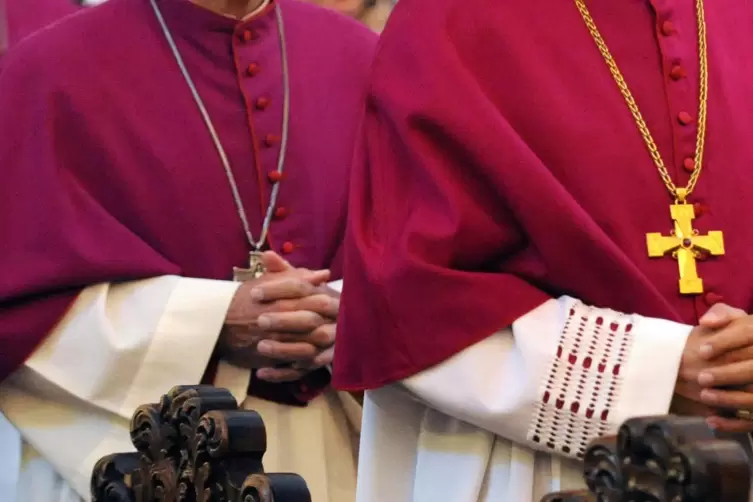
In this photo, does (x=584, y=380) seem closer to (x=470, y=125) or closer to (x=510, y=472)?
(x=510, y=472)

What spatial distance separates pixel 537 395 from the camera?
1.87 metres

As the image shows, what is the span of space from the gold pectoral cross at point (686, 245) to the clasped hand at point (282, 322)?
770mm

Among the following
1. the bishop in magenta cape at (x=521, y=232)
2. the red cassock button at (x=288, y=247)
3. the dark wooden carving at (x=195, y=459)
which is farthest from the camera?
the red cassock button at (x=288, y=247)

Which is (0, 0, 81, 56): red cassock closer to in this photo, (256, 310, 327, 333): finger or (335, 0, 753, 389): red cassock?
(256, 310, 327, 333): finger

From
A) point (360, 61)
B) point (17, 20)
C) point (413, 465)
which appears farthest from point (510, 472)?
point (17, 20)

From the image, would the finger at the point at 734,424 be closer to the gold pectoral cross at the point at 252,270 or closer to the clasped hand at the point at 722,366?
the clasped hand at the point at 722,366

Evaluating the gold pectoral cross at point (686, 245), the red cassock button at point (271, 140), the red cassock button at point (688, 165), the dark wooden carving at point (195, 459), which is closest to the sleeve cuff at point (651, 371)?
the gold pectoral cross at point (686, 245)

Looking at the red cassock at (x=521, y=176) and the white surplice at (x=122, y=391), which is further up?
the red cassock at (x=521, y=176)

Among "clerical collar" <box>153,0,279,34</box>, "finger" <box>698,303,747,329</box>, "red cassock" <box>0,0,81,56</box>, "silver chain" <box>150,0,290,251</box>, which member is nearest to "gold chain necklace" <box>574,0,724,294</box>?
"finger" <box>698,303,747,329</box>

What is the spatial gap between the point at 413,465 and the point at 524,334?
0.36 metres

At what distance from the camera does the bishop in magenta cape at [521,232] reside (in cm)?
189

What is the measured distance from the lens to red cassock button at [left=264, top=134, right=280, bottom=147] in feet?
9.10

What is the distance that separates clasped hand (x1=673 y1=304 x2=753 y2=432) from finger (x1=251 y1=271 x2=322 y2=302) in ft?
2.93

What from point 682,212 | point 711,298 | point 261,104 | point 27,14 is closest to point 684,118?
point 682,212
